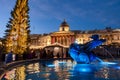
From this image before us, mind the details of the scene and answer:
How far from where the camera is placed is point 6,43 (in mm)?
39344

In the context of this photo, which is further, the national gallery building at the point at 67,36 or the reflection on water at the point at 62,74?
the national gallery building at the point at 67,36

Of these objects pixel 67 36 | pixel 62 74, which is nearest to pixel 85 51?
pixel 62 74

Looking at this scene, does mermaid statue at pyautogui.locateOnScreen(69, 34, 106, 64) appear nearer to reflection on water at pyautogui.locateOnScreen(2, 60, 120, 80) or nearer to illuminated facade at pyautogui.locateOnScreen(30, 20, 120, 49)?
reflection on water at pyautogui.locateOnScreen(2, 60, 120, 80)

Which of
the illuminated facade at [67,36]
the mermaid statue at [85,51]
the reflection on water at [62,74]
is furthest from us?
the illuminated facade at [67,36]

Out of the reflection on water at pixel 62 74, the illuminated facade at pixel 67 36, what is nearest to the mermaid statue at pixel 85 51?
the reflection on water at pixel 62 74

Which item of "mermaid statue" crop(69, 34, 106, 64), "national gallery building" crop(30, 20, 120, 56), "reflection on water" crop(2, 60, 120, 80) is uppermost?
"national gallery building" crop(30, 20, 120, 56)

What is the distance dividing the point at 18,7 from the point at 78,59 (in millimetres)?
14419

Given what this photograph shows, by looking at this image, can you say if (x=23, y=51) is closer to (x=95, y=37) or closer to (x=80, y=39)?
(x=95, y=37)

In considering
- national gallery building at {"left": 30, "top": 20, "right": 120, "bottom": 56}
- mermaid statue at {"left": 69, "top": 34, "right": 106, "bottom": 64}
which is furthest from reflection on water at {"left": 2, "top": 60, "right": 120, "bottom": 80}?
national gallery building at {"left": 30, "top": 20, "right": 120, "bottom": 56}

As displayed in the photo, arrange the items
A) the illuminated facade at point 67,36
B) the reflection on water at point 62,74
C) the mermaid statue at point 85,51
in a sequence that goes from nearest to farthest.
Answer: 1. the reflection on water at point 62,74
2. the mermaid statue at point 85,51
3. the illuminated facade at point 67,36

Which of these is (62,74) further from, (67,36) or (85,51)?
(67,36)

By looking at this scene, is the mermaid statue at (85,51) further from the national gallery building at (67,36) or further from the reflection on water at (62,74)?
the national gallery building at (67,36)

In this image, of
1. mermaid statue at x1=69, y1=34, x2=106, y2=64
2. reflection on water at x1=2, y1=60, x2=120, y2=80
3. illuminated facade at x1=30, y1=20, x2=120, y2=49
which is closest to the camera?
reflection on water at x1=2, y1=60, x2=120, y2=80

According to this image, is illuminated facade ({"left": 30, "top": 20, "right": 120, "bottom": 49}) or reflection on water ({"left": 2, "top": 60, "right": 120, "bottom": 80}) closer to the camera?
reflection on water ({"left": 2, "top": 60, "right": 120, "bottom": 80})
